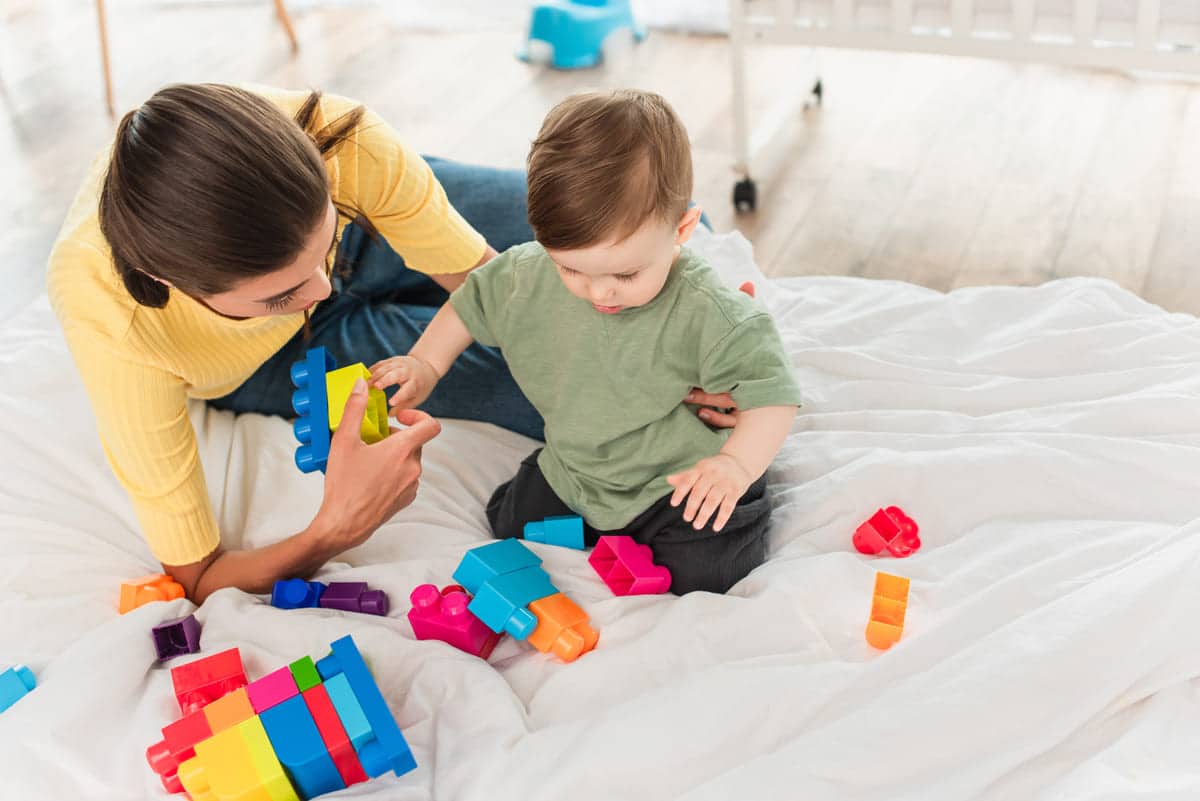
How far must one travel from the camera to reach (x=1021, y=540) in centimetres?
123

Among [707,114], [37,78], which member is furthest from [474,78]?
[37,78]

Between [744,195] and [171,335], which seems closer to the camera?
[171,335]

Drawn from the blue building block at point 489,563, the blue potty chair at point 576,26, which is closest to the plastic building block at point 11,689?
the blue building block at point 489,563

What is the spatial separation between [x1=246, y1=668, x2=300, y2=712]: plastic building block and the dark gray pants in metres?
0.37

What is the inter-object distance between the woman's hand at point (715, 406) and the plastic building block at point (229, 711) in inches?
22.9

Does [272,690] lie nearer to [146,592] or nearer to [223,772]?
[223,772]

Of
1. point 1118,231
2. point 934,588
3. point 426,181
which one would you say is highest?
Result: point 426,181

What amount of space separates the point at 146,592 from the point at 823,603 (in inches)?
30.3

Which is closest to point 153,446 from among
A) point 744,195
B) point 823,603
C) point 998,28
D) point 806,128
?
point 823,603

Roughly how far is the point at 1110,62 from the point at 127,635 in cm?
176

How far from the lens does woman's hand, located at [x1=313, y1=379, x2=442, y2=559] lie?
1230 millimetres

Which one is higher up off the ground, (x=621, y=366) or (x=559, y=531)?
(x=621, y=366)

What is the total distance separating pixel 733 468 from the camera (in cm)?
116

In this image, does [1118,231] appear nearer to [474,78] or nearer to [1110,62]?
[1110,62]
